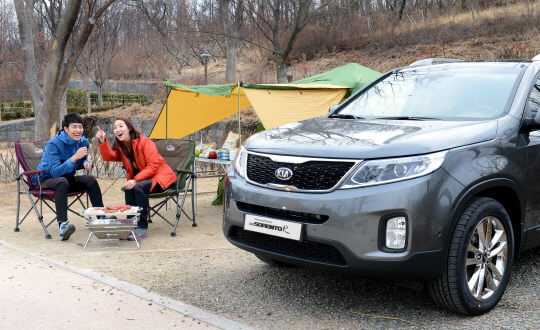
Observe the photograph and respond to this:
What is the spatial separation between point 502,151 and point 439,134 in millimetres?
498

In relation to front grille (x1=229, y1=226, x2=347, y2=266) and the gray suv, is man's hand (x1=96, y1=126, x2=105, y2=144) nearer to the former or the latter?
the gray suv

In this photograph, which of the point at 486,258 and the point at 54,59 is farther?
the point at 54,59

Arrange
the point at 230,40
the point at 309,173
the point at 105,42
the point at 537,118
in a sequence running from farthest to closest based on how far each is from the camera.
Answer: the point at 105,42, the point at 230,40, the point at 537,118, the point at 309,173

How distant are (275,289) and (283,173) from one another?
1111mm

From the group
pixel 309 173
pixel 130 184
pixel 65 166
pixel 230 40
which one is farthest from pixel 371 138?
pixel 230 40

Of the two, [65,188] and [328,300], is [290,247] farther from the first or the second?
[65,188]

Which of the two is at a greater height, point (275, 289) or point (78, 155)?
point (78, 155)

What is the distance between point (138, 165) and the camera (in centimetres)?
575

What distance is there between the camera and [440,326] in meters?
3.02

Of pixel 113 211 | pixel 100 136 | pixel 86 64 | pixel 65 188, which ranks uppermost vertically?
pixel 86 64

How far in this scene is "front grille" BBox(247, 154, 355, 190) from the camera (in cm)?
287

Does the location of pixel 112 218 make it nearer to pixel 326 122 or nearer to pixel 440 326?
pixel 326 122

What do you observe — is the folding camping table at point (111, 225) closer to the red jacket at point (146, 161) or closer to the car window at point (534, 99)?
the red jacket at point (146, 161)

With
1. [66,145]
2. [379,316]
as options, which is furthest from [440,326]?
[66,145]
